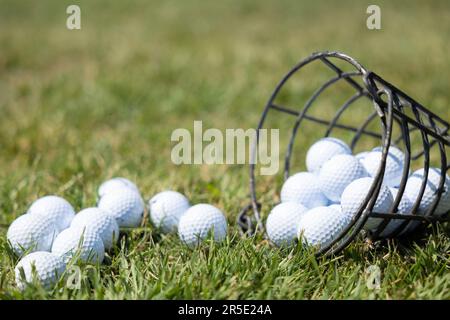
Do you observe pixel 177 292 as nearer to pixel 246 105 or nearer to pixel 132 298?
pixel 132 298

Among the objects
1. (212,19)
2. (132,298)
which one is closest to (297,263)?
(132,298)

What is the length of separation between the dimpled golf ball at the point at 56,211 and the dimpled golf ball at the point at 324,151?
4.53 ft

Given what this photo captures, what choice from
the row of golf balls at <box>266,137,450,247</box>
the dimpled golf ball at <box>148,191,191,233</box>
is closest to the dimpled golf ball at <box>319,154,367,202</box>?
the row of golf balls at <box>266,137,450,247</box>

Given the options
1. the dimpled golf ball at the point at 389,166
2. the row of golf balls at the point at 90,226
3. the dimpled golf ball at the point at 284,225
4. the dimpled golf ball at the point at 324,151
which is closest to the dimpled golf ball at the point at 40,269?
the row of golf balls at the point at 90,226

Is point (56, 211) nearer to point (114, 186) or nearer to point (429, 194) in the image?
point (114, 186)

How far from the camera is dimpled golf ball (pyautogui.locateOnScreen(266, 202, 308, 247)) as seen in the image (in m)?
2.38

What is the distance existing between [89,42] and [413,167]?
549cm

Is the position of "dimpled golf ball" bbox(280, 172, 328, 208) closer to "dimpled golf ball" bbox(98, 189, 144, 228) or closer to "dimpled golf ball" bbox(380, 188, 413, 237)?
"dimpled golf ball" bbox(380, 188, 413, 237)

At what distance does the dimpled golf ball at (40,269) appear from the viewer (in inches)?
79.4

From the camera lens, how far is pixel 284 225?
238 centimetres

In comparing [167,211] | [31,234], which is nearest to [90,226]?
[31,234]

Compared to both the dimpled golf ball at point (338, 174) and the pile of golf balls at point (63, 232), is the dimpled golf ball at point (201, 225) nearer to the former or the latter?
the pile of golf balls at point (63, 232)

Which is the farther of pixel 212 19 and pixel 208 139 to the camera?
pixel 212 19
